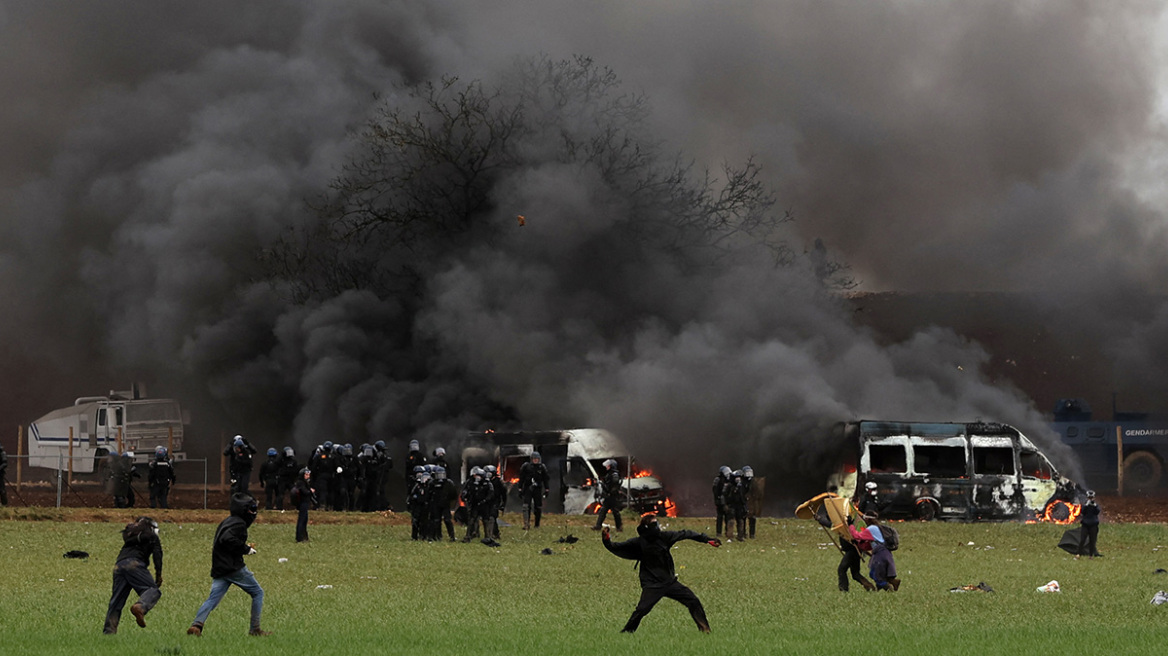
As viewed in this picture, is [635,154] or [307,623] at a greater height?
[635,154]

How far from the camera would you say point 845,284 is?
5934cm

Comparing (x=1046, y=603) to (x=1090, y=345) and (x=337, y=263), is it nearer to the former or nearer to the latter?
(x=337, y=263)

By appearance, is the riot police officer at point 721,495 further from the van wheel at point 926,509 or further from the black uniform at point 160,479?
the black uniform at point 160,479

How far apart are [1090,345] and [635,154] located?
69431mm

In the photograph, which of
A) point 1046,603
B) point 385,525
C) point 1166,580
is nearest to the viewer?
point 1046,603

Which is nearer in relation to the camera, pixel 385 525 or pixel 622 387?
pixel 385 525

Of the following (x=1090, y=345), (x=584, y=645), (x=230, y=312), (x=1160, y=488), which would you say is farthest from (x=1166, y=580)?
(x=1090, y=345)

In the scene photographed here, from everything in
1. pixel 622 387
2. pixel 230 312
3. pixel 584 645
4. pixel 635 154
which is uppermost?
pixel 635 154

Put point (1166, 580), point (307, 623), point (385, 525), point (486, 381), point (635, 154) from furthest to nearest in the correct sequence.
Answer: point (635, 154) < point (486, 381) < point (385, 525) < point (1166, 580) < point (307, 623)

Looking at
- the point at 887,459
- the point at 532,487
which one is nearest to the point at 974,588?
the point at 532,487

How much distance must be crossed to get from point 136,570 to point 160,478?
24521 millimetres

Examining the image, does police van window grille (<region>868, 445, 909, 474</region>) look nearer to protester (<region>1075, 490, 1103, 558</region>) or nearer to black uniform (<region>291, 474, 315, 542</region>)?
protester (<region>1075, 490, 1103, 558</region>)

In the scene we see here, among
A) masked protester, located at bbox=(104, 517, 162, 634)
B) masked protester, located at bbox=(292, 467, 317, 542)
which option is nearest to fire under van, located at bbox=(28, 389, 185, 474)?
masked protester, located at bbox=(292, 467, 317, 542)

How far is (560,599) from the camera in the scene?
19578 millimetres
